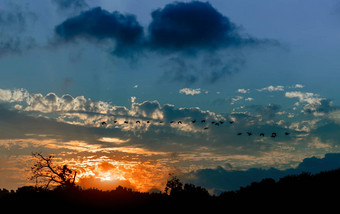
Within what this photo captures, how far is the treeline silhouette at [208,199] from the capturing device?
102 ft

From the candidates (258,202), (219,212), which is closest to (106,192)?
(219,212)

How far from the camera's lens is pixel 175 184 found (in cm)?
11206

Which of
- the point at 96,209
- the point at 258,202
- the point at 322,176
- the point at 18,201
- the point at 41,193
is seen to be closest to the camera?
the point at 258,202

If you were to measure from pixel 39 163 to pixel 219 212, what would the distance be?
39690mm

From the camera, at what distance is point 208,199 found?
40.6 metres

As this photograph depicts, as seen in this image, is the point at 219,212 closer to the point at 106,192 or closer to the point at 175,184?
the point at 106,192

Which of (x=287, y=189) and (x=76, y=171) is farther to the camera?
(x=76, y=171)

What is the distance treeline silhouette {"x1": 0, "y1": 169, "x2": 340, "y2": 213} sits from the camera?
1223 inches

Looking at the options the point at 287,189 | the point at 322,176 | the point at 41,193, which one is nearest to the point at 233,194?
the point at 287,189

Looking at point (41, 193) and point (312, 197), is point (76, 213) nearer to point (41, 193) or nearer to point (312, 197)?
point (41, 193)

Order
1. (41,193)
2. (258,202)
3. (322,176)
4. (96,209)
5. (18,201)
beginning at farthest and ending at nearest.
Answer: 1. (41,193)
2. (18,201)
3. (96,209)
4. (322,176)
5. (258,202)

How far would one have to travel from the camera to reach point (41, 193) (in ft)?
159

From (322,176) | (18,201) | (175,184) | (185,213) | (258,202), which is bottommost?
(175,184)

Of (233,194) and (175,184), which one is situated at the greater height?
(233,194)
